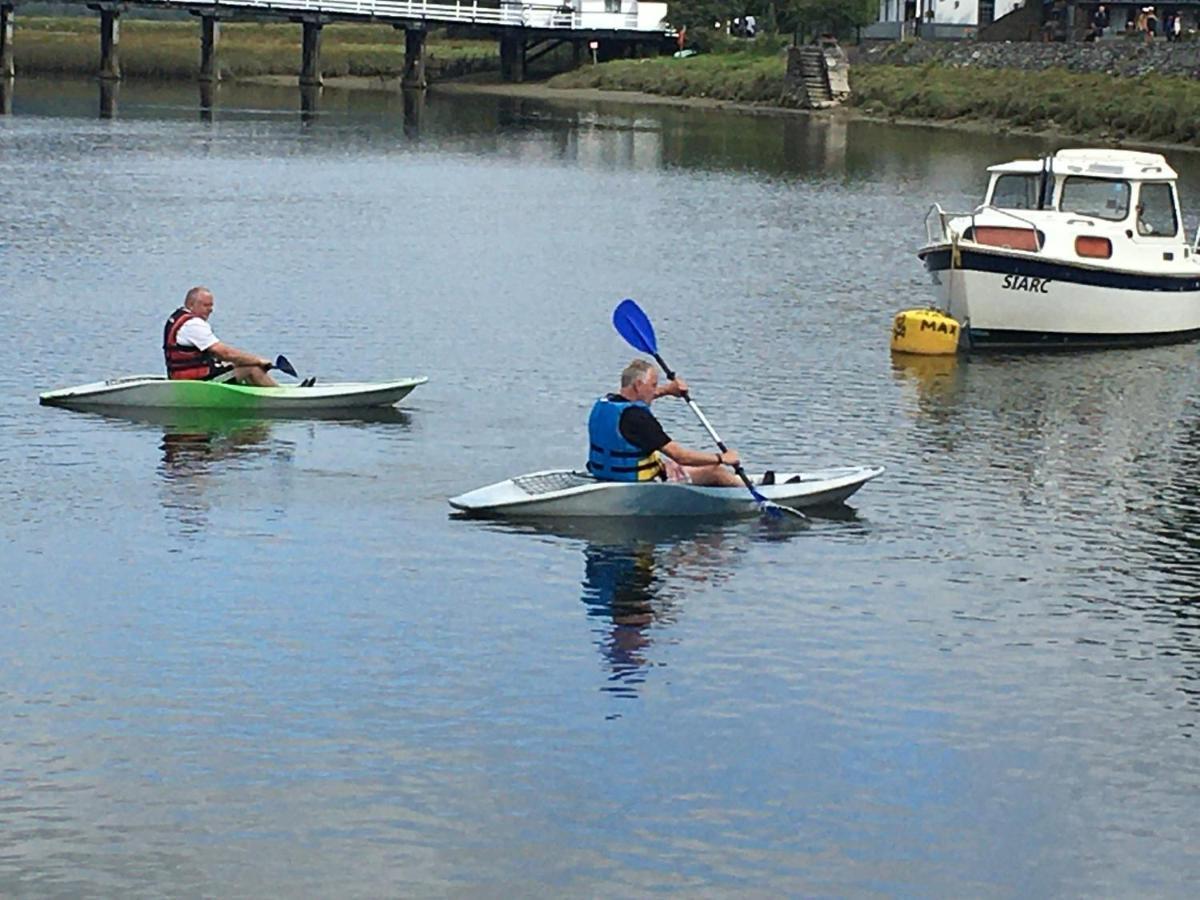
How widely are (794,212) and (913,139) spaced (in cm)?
3374

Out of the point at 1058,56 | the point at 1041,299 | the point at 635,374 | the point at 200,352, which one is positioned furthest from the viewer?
the point at 1058,56

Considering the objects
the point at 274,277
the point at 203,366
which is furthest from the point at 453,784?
the point at 274,277

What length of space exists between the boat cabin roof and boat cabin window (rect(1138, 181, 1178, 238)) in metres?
0.22

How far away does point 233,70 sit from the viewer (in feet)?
438

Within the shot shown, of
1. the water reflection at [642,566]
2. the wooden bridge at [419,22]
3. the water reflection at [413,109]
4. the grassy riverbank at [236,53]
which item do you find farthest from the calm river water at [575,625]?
the grassy riverbank at [236,53]

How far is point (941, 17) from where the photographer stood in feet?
418

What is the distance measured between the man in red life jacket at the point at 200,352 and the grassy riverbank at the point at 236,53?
106 metres

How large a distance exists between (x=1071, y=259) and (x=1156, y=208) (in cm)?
182

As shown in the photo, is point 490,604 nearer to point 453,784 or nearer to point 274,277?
point 453,784

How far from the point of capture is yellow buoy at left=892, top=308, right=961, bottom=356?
35.0 meters

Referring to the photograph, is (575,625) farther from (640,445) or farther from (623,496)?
(623,496)

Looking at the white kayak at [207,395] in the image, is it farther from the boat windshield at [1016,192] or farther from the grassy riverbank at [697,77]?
the grassy riverbank at [697,77]

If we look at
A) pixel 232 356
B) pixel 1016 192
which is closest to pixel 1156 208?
pixel 1016 192

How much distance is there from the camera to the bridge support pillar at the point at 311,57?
122 meters
